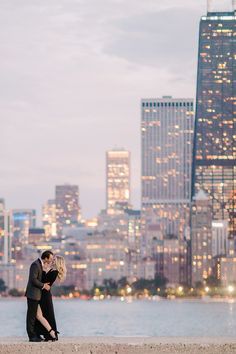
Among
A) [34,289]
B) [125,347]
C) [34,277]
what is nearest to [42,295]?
[34,289]

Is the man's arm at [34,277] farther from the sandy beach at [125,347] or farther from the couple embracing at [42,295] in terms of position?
the sandy beach at [125,347]

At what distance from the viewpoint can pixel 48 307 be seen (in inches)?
925

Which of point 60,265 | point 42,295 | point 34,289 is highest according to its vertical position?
point 60,265

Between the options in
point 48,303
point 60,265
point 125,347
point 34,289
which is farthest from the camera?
point 48,303

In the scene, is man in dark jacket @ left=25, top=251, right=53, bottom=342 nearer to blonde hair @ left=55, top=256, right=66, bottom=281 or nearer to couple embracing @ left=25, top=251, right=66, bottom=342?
couple embracing @ left=25, top=251, right=66, bottom=342

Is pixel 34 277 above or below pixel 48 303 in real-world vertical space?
above

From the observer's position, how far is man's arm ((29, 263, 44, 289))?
A: 23234 mm

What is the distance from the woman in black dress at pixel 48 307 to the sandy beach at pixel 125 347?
1903 mm

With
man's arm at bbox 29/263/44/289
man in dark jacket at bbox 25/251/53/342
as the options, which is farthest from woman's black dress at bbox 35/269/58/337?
man's arm at bbox 29/263/44/289

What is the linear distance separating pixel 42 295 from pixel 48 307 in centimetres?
24

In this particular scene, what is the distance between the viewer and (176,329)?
132 m

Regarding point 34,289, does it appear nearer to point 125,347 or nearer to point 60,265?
point 60,265

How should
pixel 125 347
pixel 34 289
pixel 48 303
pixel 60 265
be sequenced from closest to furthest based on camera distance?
pixel 125 347, pixel 34 289, pixel 60 265, pixel 48 303

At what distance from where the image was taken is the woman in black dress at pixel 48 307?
75.5 feet
